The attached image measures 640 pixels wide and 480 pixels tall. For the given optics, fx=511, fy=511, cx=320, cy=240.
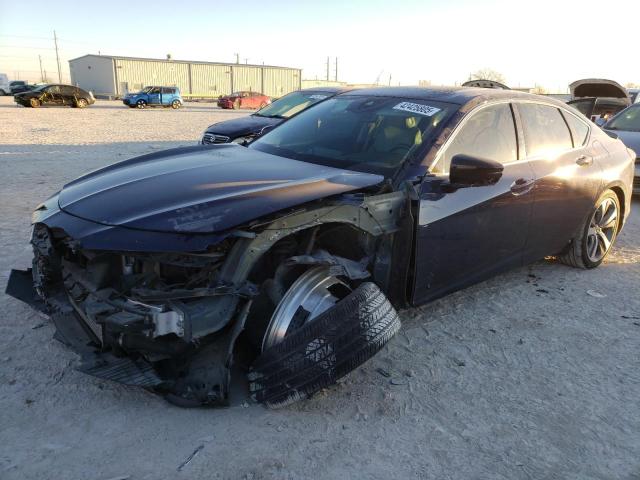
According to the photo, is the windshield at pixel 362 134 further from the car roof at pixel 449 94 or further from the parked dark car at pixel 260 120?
the parked dark car at pixel 260 120

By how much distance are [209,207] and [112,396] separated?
3.79 ft

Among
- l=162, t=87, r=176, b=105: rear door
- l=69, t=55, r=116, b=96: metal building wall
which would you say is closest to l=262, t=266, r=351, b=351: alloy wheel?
l=162, t=87, r=176, b=105: rear door

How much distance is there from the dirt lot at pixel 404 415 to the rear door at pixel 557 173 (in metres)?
0.67

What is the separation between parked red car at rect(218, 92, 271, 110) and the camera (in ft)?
122

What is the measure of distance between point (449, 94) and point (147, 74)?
5904 centimetres

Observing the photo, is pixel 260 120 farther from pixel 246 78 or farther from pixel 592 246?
pixel 246 78

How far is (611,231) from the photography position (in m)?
5.12

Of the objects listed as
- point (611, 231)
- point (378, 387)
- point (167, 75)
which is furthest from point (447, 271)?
point (167, 75)

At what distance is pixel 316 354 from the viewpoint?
2.51m

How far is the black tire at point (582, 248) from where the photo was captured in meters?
4.66

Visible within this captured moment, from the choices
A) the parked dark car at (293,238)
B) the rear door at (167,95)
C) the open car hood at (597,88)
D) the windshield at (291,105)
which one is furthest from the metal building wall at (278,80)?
the parked dark car at (293,238)

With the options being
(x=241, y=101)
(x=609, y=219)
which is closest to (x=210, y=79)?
(x=241, y=101)

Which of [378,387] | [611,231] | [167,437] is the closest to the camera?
[167,437]

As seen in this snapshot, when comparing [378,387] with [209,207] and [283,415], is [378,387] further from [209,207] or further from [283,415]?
[209,207]
